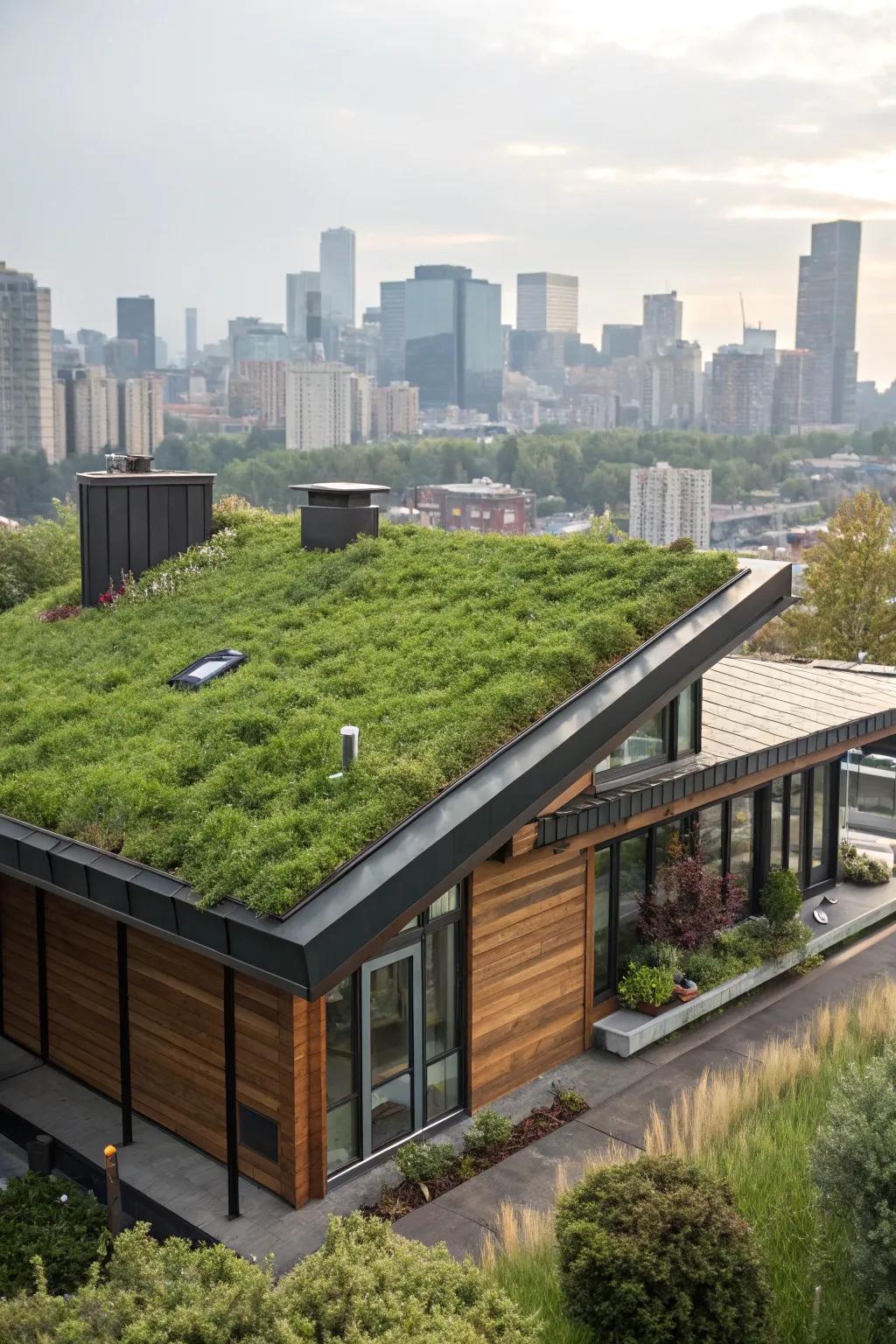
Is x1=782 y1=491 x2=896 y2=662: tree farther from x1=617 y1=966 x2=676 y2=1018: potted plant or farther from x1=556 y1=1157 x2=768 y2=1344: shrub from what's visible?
x1=556 y1=1157 x2=768 y2=1344: shrub

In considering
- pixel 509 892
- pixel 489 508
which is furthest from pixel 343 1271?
pixel 489 508

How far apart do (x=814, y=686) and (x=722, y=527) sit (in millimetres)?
112734

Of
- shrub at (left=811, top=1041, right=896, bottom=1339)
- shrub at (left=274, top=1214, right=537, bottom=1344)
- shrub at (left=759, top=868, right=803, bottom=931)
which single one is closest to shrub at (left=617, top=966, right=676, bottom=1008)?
shrub at (left=759, top=868, right=803, bottom=931)

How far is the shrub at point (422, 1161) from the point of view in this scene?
10.4 meters

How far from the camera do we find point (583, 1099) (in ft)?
39.1

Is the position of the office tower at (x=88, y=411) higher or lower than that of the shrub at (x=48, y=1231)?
higher

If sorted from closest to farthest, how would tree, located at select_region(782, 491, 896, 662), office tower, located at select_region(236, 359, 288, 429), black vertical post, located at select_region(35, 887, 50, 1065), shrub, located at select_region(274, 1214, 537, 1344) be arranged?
shrub, located at select_region(274, 1214, 537, 1344) → black vertical post, located at select_region(35, 887, 50, 1065) → tree, located at select_region(782, 491, 896, 662) → office tower, located at select_region(236, 359, 288, 429)

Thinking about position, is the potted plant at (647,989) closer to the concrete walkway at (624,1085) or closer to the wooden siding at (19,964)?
the concrete walkway at (624,1085)

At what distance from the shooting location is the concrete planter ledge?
12.9 metres

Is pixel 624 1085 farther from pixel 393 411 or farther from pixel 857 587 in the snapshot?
pixel 393 411

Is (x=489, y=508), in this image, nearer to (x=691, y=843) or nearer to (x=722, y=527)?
(x=722, y=527)

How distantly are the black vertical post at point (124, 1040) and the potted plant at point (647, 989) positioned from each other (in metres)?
5.34

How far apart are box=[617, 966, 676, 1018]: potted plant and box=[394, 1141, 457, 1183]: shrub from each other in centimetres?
344

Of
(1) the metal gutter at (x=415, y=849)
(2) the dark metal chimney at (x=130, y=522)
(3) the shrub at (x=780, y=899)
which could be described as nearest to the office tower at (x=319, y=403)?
(2) the dark metal chimney at (x=130, y=522)
